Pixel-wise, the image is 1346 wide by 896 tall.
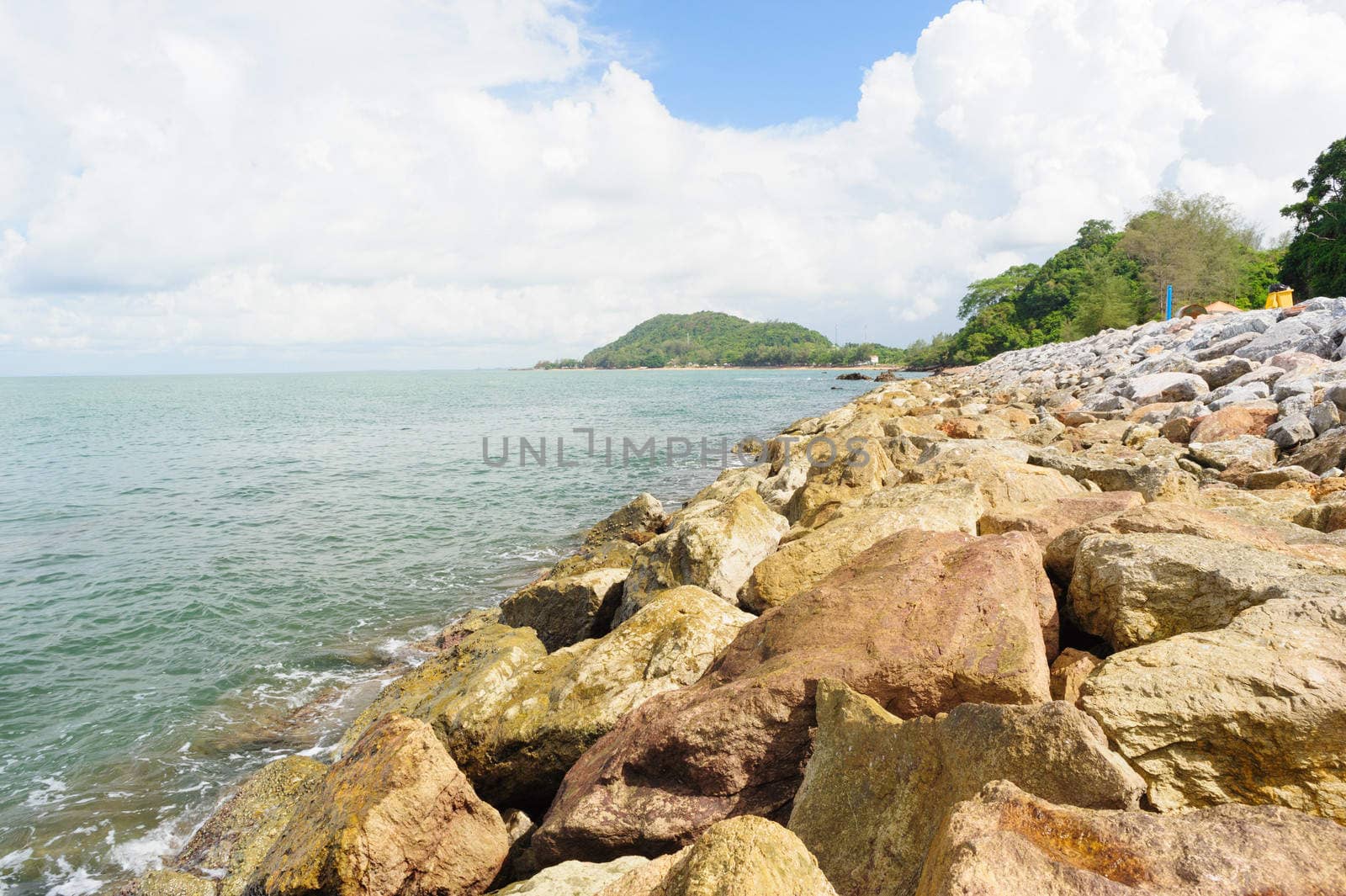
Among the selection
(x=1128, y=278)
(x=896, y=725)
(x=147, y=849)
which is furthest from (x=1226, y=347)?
(x=1128, y=278)

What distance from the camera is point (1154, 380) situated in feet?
55.2

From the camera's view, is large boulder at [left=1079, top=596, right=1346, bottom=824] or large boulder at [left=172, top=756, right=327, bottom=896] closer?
large boulder at [left=1079, top=596, right=1346, bottom=824]

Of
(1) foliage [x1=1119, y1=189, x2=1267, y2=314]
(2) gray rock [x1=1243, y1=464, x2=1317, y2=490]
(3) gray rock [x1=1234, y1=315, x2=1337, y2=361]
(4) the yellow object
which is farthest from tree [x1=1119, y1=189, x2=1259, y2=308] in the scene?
(2) gray rock [x1=1243, y1=464, x2=1317, y2=490]

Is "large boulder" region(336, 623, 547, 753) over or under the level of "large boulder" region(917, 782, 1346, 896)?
under

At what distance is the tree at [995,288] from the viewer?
10781 cm

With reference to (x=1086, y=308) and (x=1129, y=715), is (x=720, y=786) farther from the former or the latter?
(x=1086, y=308)

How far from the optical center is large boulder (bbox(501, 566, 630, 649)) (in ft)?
26.4

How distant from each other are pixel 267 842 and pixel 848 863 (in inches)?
206

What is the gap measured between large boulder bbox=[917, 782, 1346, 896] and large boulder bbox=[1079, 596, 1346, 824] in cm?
89

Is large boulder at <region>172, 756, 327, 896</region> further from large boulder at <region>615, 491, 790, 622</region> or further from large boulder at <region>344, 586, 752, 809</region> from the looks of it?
large boulder at <region>615, 491, 790, 622</region>

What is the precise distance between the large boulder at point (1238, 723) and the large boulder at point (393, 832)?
3.49 m

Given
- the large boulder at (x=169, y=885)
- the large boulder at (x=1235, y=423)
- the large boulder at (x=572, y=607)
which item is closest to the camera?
the large boulder at (x=169, y=885)

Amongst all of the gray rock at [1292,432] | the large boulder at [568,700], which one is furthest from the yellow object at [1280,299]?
the large boulder at [568,700]

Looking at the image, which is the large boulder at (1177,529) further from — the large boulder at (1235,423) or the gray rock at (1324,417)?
the large boulder at (1235,423)
